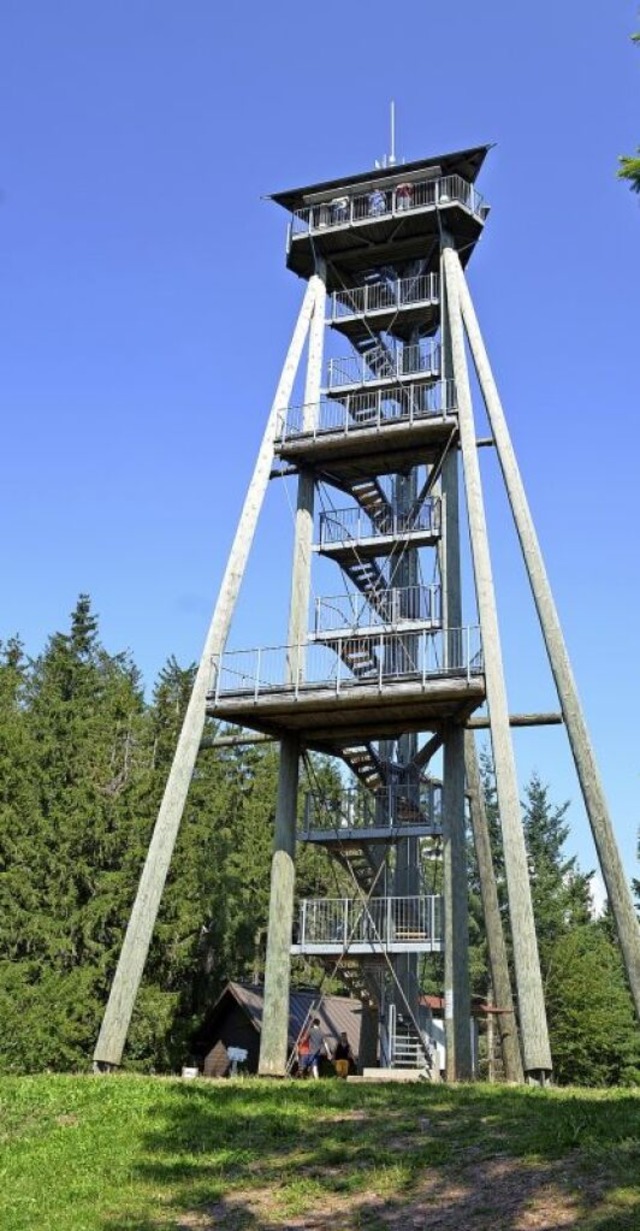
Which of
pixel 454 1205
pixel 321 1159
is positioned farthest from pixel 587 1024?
pixel 454 1205

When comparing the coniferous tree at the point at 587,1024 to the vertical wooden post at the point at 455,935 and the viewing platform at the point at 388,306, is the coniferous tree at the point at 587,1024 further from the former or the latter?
the viewing platform at the point at 388,306

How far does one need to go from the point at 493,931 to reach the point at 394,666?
5.83 meters

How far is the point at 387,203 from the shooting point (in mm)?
24688

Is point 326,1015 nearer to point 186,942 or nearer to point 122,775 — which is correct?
point 186,942

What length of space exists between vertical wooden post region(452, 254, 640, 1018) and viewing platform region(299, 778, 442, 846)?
3832mm

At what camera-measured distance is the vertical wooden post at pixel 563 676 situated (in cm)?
1648

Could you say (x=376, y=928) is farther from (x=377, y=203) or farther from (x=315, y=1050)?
(x=377, y=203)

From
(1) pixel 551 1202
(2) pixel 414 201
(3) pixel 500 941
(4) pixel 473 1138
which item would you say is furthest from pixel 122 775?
(1) pixel 551 1202

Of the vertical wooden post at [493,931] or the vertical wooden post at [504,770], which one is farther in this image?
the vertical wooden post at [493,931]

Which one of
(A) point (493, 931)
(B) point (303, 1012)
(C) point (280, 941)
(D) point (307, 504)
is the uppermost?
(D) point (307, 504)

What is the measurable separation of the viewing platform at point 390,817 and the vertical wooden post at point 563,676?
12.6ft

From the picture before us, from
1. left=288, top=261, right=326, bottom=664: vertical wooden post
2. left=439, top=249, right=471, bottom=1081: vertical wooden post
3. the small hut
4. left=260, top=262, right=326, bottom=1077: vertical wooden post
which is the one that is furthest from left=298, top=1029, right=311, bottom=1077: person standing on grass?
left=288, top=261, right=326, bottom=664: vertical wooden post

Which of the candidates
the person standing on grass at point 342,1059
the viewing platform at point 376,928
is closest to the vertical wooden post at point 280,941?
the viewing platform at point 376,928

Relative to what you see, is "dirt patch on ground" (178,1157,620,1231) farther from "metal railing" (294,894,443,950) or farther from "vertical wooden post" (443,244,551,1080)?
"metal railing" (294,894,443,950)
